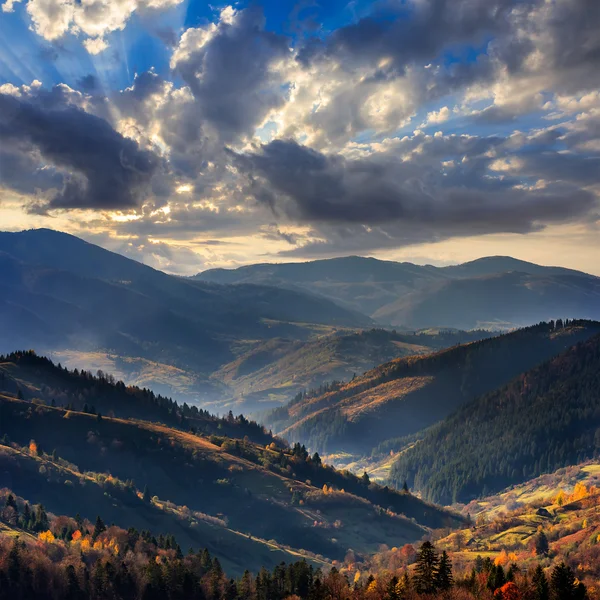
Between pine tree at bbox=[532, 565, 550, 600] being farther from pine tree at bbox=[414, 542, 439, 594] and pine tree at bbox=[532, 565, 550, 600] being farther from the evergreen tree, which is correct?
pine tree at bbox=[414, 542, 439, 594]

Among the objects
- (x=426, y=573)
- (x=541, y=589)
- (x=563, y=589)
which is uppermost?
(x=426, y=573)

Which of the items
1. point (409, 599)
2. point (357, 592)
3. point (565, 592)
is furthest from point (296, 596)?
point (565, 592)

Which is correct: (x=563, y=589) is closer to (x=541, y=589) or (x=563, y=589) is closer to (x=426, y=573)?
(x=541, y=589)

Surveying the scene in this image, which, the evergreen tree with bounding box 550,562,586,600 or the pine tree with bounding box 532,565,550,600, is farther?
the evergreen tree with bounding box 550,562,586,600

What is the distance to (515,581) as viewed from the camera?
573ft

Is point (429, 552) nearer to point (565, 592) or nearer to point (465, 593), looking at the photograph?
point (465, 593)

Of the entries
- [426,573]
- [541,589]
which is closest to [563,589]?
[541,589]

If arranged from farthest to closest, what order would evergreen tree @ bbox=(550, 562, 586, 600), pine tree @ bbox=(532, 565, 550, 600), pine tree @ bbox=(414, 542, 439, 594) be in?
pine tree @ bbox=(414, 542, 439, 594), evergreen tree @ bbox=(550, 562, 586, 600), pine tree @ bbox=(532, 565, 550, 600)

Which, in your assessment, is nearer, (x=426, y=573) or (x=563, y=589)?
(x=563, y=589)

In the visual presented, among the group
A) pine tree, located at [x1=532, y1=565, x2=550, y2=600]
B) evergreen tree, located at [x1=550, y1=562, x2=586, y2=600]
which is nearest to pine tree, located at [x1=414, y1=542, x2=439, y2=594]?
pine tree, located at [x1=532, y1=565, x2=550, y2=600]

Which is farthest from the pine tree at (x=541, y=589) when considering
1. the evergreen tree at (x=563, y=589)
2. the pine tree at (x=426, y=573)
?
the pine tree at (x=426, y=573)

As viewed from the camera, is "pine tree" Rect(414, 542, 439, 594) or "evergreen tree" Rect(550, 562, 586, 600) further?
"pine tree" Rect(414, 542, 439, 594)

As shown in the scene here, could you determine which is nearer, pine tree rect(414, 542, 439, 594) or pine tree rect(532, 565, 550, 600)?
pine tree rect(532, 565, 550, 600)

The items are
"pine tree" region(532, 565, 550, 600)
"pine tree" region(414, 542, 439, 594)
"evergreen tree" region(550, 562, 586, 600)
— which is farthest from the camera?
"pine tree" region(414, 542, 439, 594)
